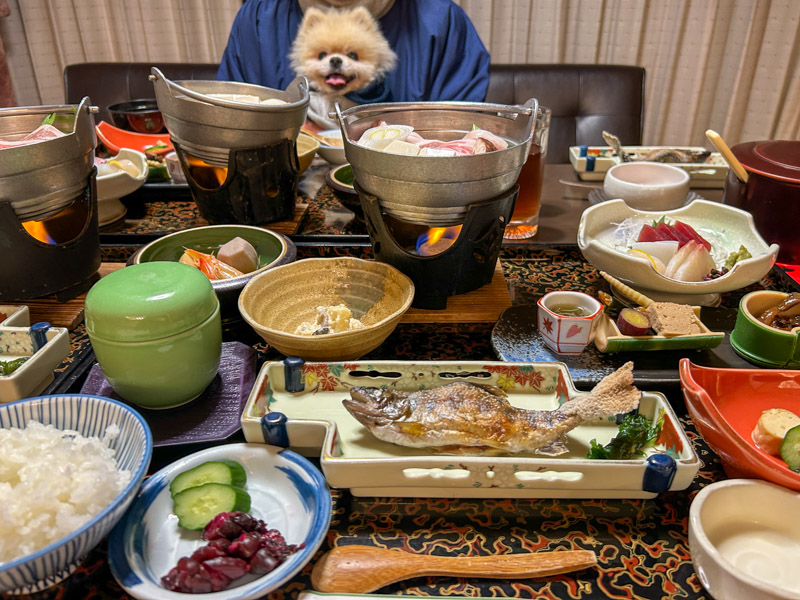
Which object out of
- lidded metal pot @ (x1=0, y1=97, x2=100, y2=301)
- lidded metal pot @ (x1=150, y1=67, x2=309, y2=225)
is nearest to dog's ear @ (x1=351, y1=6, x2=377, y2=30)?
lidded metal pot @ (x1=150, y1=67, x2=309, y2=225)

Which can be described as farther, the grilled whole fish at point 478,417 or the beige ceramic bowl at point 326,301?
the beige ceramic bowl at point 326,301

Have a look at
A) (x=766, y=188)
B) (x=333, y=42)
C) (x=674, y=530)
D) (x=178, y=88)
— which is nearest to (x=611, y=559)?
(x=674, y=530)

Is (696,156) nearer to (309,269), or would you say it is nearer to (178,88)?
(309,269)

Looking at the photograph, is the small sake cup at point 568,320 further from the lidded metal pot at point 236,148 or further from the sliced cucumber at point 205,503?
the lidded metal pot at point 236,148

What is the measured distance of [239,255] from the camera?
1.38 meters

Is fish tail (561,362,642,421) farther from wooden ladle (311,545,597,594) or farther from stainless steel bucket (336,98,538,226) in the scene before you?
stainless steel bucket (336,98,538,226)

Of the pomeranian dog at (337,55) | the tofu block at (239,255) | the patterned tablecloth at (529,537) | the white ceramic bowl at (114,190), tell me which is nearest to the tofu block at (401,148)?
the tofu block at (239,255)

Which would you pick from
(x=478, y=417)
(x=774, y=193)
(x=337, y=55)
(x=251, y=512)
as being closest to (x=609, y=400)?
(x=478, y=417)

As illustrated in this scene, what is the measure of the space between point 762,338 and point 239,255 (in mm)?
1135

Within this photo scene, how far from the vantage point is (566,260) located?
64.3 inches

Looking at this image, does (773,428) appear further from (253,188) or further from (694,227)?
(253,188)

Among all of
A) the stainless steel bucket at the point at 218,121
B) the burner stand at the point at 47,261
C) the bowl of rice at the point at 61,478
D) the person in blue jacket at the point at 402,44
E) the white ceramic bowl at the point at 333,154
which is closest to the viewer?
the bowl of rice at the point at 61,478

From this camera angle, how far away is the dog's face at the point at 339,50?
2727 mm

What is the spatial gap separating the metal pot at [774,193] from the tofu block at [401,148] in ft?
3.16
